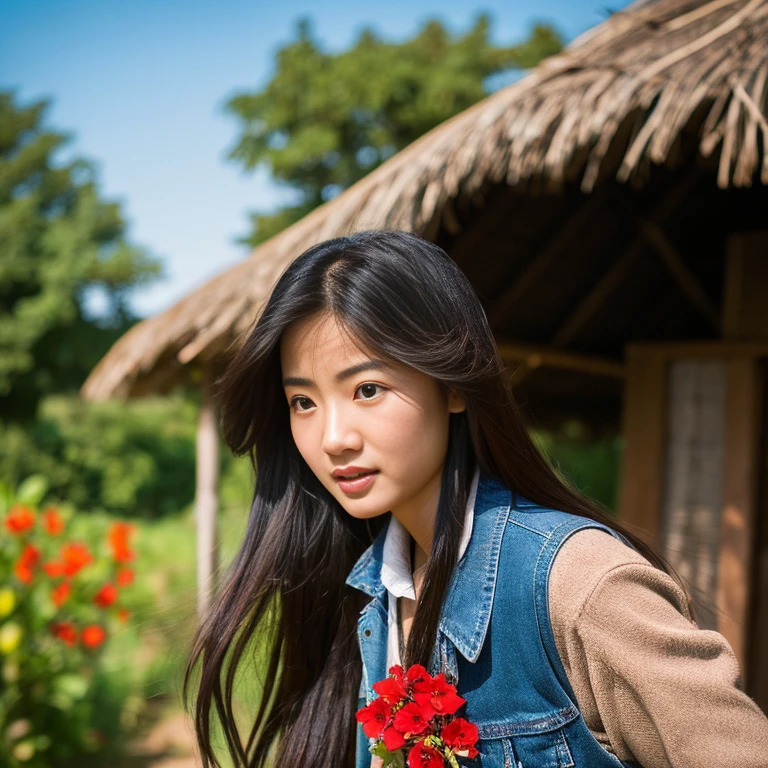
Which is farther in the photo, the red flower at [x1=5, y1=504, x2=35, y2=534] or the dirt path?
the dirt path

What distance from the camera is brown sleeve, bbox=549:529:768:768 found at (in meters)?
0.97

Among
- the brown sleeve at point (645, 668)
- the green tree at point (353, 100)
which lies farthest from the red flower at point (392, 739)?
the green tree at point (353, 100)

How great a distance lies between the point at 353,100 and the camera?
1274 cm

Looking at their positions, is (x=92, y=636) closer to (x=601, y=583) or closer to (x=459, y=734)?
(x=459, y=734)

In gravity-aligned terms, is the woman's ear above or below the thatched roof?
below

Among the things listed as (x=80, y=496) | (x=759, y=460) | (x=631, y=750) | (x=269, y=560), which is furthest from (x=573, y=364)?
(x=80, y=496)

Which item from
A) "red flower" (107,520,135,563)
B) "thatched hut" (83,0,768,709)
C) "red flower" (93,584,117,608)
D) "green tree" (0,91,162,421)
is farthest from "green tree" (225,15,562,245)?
"red flower" (93,584,117,608)

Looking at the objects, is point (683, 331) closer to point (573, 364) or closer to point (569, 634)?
point (573, 364)

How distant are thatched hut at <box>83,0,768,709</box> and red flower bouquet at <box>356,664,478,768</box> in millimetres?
1483

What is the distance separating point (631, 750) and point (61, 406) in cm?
1726

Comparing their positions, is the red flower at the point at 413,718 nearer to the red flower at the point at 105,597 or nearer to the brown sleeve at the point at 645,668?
the brown sleeve at the point at 645,668

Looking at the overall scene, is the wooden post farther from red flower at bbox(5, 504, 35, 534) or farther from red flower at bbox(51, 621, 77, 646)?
red flower at bbox(5, 504, 35, 534)

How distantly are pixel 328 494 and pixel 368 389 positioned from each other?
381 millimetres

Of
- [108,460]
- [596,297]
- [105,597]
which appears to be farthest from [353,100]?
[105,597]
